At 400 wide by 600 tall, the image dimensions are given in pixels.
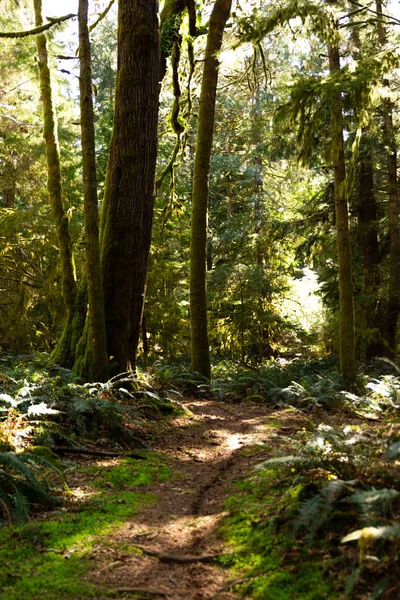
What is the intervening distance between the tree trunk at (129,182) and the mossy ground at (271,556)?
4.37 meters

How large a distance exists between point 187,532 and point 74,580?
0.97 metres

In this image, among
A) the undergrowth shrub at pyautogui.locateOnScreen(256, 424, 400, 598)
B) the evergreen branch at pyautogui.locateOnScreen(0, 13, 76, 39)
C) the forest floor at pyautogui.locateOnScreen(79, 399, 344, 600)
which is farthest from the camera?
the evergreen branch at pyautogui.locateOnScreen(0, 13, 76, 39)

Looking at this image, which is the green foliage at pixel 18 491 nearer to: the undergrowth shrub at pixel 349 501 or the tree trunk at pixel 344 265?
the undergrowth shrub at pixel 349 501

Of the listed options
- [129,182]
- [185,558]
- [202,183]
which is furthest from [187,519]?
[202,183]

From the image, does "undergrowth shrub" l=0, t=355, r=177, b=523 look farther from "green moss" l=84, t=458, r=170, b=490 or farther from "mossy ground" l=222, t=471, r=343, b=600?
"mossy ground" l=222, t=471, r=343, b=600

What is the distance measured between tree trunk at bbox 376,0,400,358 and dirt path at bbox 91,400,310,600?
7664 millimetres

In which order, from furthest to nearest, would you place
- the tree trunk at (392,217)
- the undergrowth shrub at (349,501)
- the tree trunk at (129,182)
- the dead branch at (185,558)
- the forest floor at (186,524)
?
the tree trunk at (392,217), the tree trunk at (129,182), the dead branch at (185,558), the forest floor at (186,524), the undergrowth shrub at (349,501)

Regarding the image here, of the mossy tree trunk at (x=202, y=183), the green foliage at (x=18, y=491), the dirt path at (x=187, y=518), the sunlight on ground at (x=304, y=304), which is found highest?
the mossy tree trunk at (x=202, y=183)

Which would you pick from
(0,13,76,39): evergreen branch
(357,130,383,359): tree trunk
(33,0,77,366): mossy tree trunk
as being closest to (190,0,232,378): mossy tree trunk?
(33,0,77,366): mossy tree trunk

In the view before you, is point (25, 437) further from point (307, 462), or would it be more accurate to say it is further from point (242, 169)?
point (242, 169)

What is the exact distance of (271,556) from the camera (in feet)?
9.66

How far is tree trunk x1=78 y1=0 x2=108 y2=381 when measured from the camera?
6.94 meters

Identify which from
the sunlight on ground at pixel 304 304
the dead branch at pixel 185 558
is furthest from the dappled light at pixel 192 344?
the sunlight on ground at pixel 304 304

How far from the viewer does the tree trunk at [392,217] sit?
1334 cm
